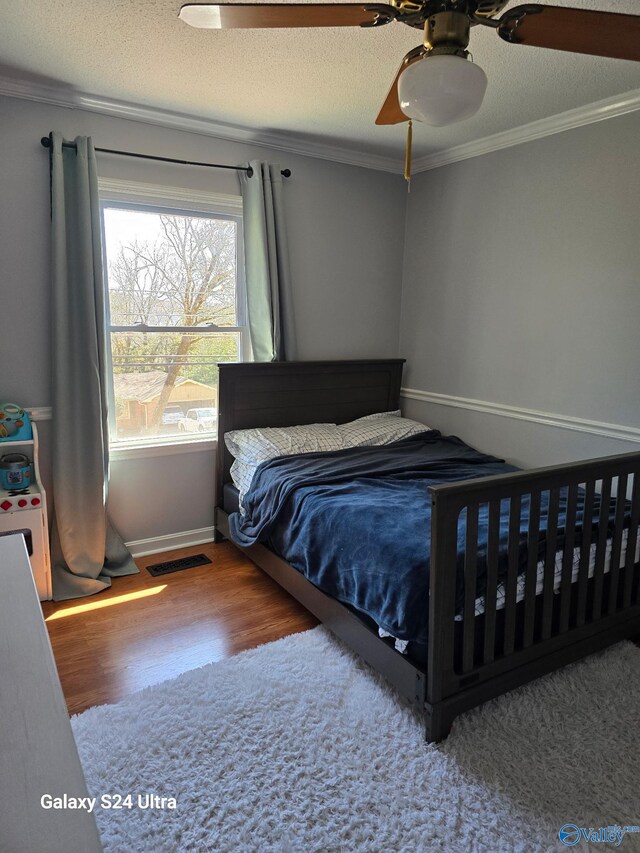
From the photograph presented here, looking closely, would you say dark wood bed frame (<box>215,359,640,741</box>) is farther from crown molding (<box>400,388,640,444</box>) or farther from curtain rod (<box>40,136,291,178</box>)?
curtain rod (<box>40,136,291,178</box>)

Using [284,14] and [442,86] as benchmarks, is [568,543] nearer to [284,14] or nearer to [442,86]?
[442,86]

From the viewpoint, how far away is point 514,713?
6.10 ft

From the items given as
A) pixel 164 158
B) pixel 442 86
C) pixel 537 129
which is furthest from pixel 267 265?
pixel 442 86

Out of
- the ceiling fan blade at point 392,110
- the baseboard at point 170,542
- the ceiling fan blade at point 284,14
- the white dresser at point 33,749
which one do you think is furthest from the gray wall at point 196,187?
the white dresser at point 33,749

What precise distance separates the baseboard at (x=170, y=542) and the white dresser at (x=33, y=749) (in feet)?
6.86

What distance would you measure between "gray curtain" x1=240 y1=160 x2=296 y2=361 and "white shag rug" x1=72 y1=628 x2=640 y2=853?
188 centimetres

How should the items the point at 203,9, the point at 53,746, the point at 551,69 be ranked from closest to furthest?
the point at 53,746, the point at 203,9, the point at 551,69

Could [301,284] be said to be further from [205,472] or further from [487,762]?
[487,762]

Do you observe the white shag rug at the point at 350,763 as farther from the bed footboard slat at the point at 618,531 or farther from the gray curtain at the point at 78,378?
the gray curtain at the point at 78,378

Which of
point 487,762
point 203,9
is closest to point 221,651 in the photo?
point 487,762

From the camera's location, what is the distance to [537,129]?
9.33ft

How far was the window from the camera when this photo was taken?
294 centimetres

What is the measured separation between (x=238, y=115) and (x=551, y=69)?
153 centimetres

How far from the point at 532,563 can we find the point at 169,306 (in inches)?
91.9
